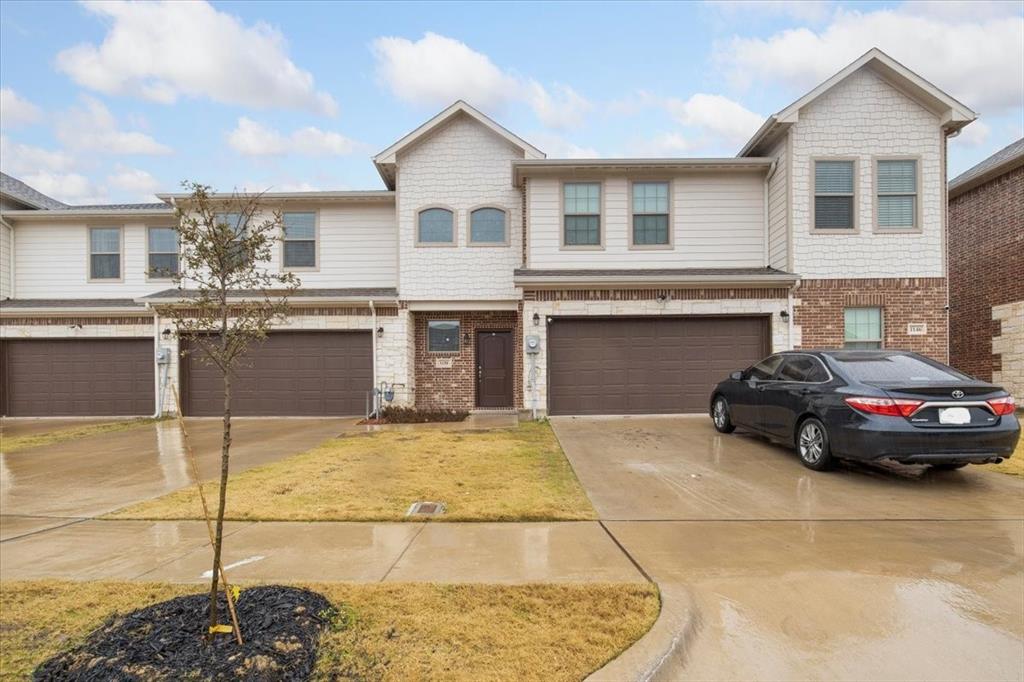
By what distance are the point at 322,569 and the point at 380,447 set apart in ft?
16.3

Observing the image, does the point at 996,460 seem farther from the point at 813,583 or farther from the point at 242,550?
the point at 242,550

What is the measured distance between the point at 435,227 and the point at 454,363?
3.40 metres

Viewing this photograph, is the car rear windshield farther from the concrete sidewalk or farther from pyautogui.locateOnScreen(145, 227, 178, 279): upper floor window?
pyautogui.locateOnScreen(145, 227, 178, 279): upper floor window

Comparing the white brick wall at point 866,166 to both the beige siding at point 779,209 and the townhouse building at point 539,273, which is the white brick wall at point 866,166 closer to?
the townhouse building at point 539,273

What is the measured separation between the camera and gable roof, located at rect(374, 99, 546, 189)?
12.9m

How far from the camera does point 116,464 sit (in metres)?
8.03

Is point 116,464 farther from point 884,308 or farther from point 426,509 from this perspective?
point 884,308

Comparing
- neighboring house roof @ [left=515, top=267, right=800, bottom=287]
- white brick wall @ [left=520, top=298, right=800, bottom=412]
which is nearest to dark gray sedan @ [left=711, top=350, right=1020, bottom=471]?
neighboring house roof @ [left=515, top=267, right=800, bottom=287]

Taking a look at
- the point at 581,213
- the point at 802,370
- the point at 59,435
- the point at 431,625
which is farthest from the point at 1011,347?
the point at 59,435

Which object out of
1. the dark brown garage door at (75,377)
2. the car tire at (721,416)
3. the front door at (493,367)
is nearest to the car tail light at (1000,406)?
the car tire at (721,416)

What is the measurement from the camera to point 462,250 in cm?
1325

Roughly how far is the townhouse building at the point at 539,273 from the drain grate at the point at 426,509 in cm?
640

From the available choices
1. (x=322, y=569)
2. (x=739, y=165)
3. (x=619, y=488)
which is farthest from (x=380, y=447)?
(x=739, y=165)

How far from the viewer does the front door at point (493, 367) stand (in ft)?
45.5
